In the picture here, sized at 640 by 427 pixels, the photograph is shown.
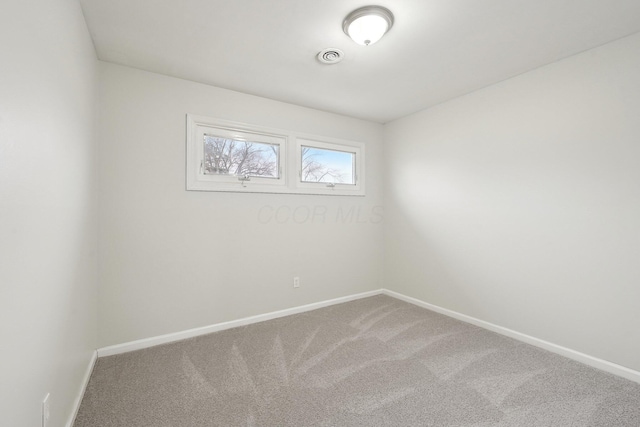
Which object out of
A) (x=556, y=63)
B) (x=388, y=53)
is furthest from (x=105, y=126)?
(x=556, y=63)

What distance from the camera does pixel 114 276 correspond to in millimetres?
2268

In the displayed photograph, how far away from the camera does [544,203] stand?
234cm

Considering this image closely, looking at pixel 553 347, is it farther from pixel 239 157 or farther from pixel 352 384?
pixel 239 157

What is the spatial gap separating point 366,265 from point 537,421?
7.74 feet

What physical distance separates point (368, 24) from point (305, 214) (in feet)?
6.62

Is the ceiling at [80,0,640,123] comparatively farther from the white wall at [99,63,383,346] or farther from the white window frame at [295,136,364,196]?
the white window frame at [295,136,364,196]

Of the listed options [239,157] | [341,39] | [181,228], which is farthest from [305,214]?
[341,39]

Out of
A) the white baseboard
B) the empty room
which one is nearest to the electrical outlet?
Answer: the empty room

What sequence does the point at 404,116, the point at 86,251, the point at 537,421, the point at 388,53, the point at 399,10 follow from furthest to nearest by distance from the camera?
the point at 404,116
the point at 388,53
the point at 86,251
the point at 399,10
the point at 537,421

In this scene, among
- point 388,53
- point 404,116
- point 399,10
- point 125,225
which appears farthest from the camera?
point 404,116

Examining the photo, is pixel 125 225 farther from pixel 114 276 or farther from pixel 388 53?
pixel 388 53

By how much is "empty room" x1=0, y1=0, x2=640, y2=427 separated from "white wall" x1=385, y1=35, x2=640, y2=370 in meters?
0.02

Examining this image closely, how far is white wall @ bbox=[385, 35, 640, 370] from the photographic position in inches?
77.2

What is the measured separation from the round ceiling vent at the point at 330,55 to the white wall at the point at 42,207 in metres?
1.57
